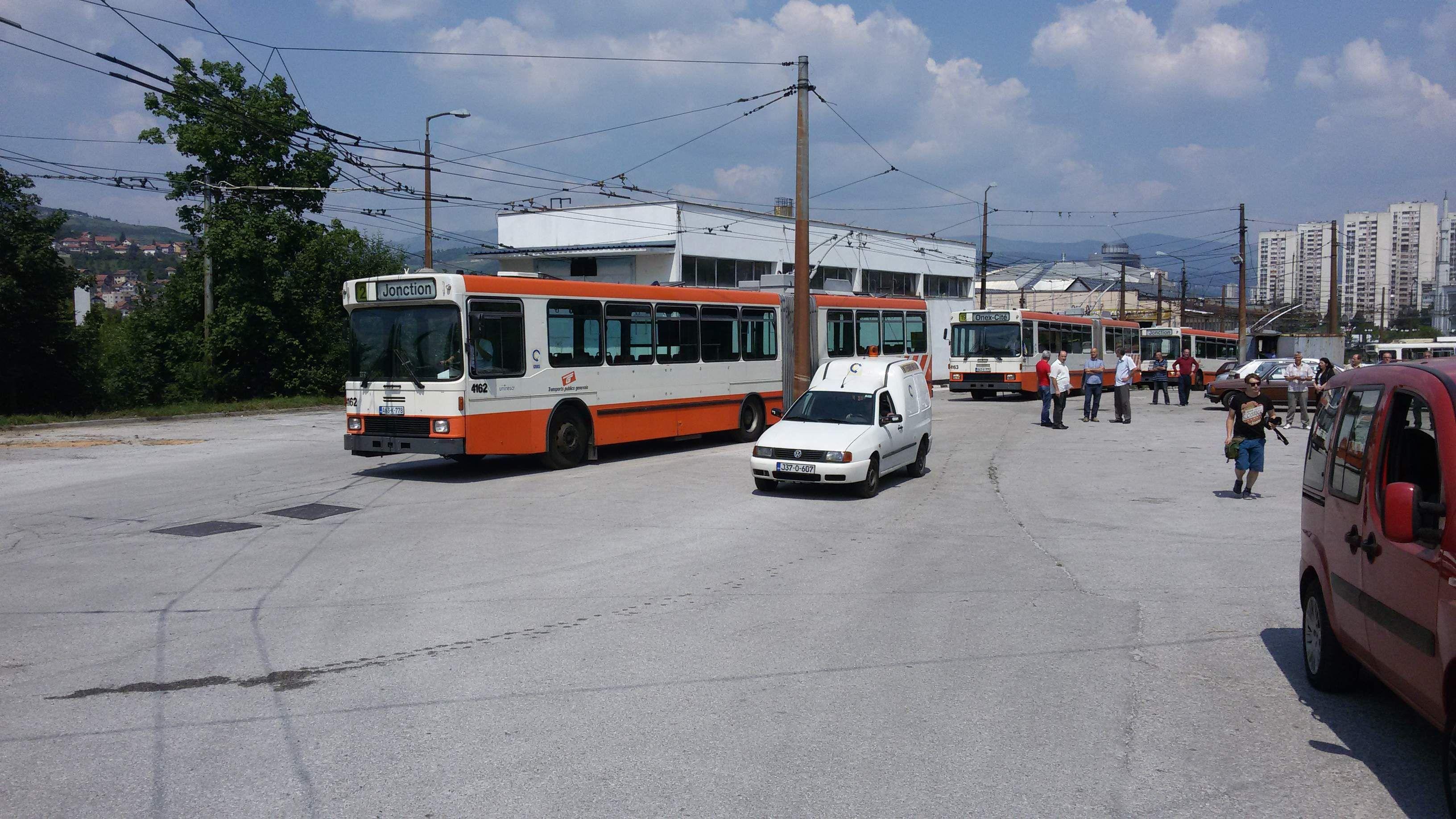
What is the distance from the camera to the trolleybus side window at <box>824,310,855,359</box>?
25969 millimetres

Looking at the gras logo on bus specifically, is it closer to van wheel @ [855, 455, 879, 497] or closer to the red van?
van wheel @ [855, 455, 879, 497]

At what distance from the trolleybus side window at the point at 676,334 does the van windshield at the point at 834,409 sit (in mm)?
4425

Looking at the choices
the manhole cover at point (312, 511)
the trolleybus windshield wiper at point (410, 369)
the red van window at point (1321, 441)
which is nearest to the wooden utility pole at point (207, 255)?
the trolleybus windshield wiper at point (410, 369)

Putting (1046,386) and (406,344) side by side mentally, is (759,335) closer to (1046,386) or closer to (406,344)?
(1046,386)

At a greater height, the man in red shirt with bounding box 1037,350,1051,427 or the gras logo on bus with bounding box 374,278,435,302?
the gras logo on bus with bounding box 374,278,435,302

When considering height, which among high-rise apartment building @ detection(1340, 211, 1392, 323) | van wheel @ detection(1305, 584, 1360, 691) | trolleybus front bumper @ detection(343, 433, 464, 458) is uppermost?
high-rise apartment building @ detection(1340, 211, 1392, 323)

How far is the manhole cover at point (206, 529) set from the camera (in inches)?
463

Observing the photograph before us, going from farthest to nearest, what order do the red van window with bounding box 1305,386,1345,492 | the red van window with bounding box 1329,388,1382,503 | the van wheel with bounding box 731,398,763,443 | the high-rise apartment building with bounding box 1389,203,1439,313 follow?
the high-rise apartment building with bounding box 1389,203,1439,313, the van wheel with bounding box 731,398,763,443, the red van window with bounding box 1305,386,1345,492, the red van window with bounding box 1329,388,1382,503

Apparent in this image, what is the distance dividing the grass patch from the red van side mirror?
89.6ft

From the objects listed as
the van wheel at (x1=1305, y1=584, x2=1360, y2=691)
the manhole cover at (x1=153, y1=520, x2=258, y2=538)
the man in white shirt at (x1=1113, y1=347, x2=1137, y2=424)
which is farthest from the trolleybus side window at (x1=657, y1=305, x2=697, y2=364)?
the van wheel at (x1=1305, y1=584, x2=1360, y2=691)

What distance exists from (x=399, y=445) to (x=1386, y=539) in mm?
13573

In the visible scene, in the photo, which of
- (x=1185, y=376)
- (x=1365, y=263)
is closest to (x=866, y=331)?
(x=1185, y=376)

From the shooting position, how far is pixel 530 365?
17.0 metres

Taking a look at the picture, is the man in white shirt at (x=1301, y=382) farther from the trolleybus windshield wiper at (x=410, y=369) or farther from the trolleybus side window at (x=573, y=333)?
the trolleybus windshield wiper at (x=410, y=369)
